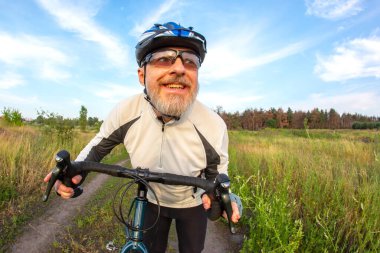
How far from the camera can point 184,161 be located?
7.86ft

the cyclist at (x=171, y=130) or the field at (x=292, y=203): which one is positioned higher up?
the cyclist at (x=171, y=130)

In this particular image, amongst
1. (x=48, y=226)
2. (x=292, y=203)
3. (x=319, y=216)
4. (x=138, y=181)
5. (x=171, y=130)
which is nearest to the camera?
(x=138, y=181)

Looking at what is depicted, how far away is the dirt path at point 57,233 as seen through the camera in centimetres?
410

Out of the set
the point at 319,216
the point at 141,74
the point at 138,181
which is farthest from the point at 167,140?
the point at 319,216

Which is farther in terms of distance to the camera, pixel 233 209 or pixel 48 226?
pixel 48 226

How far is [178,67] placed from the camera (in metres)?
1.99

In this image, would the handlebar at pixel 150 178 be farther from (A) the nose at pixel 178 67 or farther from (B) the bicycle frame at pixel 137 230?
(A) the nose at pixel 178 67

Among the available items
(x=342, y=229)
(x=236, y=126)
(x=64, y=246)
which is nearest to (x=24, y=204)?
(x=64, y=246)

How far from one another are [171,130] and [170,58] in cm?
64

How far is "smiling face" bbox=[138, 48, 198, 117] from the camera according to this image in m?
2.02

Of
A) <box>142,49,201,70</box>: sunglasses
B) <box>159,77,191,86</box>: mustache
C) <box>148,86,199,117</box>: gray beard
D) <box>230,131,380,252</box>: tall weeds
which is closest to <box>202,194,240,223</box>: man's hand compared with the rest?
<box>148,86,199,117</box>: gray beard

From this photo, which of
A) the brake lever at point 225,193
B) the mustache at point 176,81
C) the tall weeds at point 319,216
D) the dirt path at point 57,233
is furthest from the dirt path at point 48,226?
the brake lever at point 225,193

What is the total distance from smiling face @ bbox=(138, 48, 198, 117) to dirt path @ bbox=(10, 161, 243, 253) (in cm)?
311

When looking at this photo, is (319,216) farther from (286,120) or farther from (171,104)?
(286,120)
